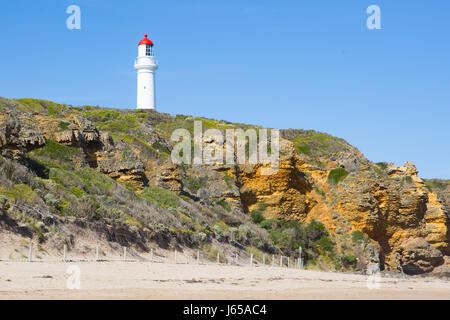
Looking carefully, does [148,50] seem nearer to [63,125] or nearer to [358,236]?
[63,125]

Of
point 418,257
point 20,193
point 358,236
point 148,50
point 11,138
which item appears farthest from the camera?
point 148,50

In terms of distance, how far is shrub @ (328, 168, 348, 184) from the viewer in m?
35.9

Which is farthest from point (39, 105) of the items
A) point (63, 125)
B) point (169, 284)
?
point (169, 284)

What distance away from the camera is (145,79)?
59094mm

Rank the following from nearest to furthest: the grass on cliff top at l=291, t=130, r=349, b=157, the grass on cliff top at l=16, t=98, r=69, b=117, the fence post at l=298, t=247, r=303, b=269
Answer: the fence post at l=298, t=247, r=303, b=269 → the grass on cliff top at l=16, t=98, r=69, b=117 → the grass on cliff top at l=291, t=130, r=349, b=157

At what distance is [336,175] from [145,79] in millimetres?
28143

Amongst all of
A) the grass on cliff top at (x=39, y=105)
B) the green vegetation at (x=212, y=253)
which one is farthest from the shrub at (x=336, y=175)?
the grass on cliff top at (x=39, y=105)

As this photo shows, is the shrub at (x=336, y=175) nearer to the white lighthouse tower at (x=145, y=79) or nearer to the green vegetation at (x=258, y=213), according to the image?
the green vegetation at (x=258, y=213)

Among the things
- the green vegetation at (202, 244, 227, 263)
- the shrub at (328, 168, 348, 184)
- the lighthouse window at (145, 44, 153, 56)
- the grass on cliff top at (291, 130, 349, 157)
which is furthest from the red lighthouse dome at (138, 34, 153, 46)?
the green vegetation at (202, 244, 227, 263)

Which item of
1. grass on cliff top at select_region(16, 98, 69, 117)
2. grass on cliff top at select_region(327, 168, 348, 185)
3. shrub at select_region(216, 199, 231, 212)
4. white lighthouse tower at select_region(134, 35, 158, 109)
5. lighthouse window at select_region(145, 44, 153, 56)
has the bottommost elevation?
shrub at select_region(216, 199, 231, 212)

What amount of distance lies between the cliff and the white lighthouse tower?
54.6 ft

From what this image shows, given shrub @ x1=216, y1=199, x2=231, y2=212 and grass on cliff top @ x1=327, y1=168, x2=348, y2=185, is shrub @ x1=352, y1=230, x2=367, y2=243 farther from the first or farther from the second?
shrub @ x1=216, y1=199, x2=231, y2=212

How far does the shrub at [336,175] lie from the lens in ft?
118
